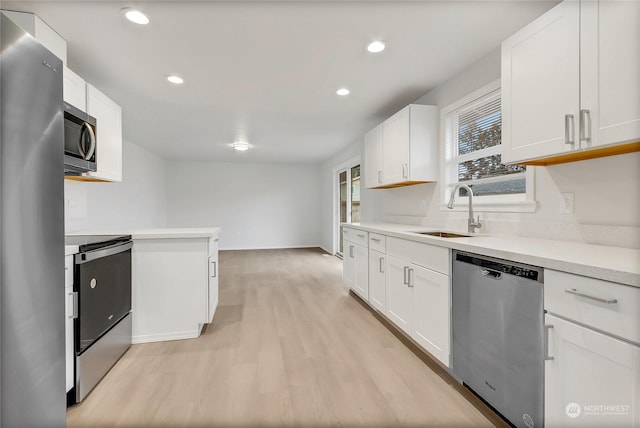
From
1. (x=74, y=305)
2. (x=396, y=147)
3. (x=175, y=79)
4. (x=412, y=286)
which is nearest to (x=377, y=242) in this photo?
(x=412, y=286)

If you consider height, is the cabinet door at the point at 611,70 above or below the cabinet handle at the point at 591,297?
above

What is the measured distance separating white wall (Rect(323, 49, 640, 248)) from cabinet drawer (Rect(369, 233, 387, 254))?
645 mm

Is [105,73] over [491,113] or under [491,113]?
over

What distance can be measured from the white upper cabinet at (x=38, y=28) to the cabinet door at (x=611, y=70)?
300 centimetres

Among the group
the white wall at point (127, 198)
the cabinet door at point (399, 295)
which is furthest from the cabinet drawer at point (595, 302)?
the white wall at point (127, 198)

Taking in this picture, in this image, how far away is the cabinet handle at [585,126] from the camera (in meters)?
1.39

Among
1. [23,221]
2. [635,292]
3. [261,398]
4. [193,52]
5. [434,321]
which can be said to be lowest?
[261,398]

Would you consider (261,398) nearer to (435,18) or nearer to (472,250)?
(472,250)

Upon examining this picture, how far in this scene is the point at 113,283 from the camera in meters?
2.13

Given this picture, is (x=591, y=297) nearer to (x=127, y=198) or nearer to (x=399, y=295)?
(x=399, y=295)

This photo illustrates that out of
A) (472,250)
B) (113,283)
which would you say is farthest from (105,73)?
(472,250)

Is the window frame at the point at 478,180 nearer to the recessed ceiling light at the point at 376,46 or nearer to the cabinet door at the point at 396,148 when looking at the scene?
the cabinet door at the point at 396,148

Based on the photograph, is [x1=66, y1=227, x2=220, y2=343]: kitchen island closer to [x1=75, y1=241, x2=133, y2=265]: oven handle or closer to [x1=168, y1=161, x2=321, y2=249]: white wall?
[x1=75, y1=241, x2=133, y2=265]: oven handle

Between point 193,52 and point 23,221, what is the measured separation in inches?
77.6
